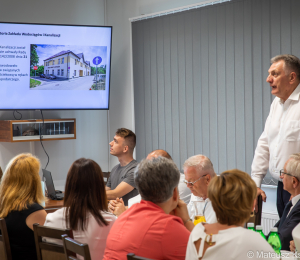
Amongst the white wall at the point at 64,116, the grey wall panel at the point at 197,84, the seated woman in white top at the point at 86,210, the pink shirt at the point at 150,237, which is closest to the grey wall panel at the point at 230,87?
the grey wall panel at the point at 197,84

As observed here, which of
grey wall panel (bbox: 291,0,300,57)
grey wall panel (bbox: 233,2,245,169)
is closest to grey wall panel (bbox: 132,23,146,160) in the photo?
Result: grey wall panel (bbox: 233,2,245,169)

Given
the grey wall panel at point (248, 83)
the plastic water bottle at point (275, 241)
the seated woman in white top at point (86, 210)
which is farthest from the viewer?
the grey wall panel at point (248, 83)

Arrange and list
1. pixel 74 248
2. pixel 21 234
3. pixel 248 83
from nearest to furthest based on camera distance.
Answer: pixel 74 248 < pixel 21 234 < pixel 248 83

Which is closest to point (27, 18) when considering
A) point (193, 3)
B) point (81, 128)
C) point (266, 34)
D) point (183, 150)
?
point (81, 128)

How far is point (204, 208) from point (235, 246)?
100 cm

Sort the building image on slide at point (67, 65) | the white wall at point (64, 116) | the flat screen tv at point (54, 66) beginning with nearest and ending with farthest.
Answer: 1. the flat screen tv at point (54, 66)
2. the building image on slide at point (67, 65)
3. the white wall at point (64, 116)

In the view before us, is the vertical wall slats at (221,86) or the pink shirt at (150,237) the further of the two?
the vertical wall slats at (221,86)

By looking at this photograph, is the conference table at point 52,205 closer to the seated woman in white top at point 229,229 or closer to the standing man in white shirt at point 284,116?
the standing man in white shirt at point 284,116

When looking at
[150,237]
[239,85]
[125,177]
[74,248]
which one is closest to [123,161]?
[125,177]

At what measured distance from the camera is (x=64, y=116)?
4.87m

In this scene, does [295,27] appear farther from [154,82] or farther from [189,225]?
[189,225]

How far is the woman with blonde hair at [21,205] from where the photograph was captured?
227cm

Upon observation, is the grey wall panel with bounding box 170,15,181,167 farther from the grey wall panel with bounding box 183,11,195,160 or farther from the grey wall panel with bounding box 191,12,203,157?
the grey wall panel with bounding box 191,12,203,157

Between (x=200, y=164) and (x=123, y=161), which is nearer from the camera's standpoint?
(x=200, y=164)
